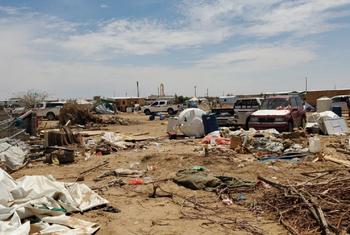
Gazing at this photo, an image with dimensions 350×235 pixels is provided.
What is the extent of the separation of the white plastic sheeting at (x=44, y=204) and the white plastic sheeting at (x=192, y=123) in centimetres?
1092

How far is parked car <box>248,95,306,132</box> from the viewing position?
17.6m

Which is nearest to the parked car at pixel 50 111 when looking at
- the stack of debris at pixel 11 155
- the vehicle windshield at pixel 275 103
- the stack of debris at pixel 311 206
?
the vehicle windshield at pixel 275 103

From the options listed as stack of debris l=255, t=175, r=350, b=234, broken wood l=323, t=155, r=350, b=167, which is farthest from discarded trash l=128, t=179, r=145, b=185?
broken wood l=323, t=155, r=350, b=167

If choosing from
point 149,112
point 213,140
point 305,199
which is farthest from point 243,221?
point 149,112

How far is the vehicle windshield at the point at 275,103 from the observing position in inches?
734

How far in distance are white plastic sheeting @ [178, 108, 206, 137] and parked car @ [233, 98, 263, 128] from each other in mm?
2816

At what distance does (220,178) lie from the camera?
28.5ft

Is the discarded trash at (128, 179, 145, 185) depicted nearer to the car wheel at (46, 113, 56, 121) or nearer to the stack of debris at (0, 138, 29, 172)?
the stack of debris at (0, 138, 29, 172)

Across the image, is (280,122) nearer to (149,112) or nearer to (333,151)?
(333,151)

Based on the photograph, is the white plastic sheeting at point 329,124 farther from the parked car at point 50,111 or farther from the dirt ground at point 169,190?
the parked car at point 50,111

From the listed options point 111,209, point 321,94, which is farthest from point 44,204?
point 321,94

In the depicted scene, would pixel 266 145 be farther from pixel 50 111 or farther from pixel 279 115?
pixel 50 111

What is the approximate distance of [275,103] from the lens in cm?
1894

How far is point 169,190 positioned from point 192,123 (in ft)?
32.2
